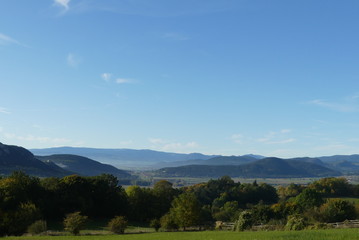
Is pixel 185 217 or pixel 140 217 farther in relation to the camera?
pixel 140 217

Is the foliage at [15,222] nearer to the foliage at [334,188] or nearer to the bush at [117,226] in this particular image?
the bush at [117,226]

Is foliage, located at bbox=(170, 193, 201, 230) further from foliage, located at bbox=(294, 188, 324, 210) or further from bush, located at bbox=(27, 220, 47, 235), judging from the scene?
foliage, located at bbox=(294, 188, 324, 210)

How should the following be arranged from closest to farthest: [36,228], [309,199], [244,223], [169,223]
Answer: [36,228] → [244,223] → [169,223] → [309,199]

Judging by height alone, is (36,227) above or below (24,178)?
below

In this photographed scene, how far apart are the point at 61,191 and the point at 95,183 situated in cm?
856

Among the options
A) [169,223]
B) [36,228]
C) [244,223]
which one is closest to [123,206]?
[169,223]

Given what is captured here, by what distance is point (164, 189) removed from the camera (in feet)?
310

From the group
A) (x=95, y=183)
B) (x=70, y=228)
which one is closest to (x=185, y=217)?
(x=70, y=228)

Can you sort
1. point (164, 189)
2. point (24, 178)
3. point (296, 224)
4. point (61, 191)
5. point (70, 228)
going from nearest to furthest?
point (296, 224), point (70, 228), point (24, 178), point (61, 191), point (164, 189)

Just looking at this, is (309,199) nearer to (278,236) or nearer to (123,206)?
(123,206)

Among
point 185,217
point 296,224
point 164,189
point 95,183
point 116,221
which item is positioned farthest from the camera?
point 164,189

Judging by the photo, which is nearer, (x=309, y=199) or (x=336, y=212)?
(x=336, y=212)

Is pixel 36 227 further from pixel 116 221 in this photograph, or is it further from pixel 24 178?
pixel 24 178

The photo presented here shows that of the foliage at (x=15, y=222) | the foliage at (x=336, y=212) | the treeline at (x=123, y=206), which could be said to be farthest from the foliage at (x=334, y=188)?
the foliage at (x=15, y=222)
